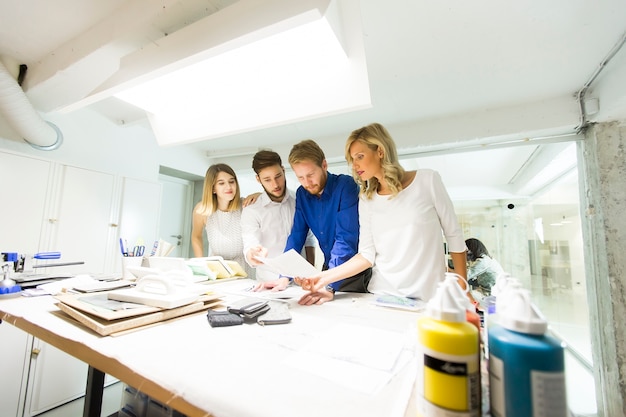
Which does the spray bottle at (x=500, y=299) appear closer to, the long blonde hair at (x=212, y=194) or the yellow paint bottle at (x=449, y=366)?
the yellow paint bottle at (x=449, y=366)

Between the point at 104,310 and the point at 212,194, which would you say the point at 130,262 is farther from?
the point at 212,194

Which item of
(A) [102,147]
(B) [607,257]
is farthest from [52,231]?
(B) [607,257]

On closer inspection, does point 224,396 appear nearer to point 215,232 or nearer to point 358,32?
point 358,32

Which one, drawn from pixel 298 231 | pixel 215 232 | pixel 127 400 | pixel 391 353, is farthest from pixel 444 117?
pixel 127 400

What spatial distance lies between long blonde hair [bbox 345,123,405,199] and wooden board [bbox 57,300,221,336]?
0.96 m

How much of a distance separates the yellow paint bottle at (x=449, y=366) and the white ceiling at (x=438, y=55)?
1085mm

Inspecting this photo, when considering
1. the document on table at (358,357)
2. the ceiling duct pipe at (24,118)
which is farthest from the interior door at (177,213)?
the document on table at (358,357)

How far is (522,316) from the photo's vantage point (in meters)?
0.34

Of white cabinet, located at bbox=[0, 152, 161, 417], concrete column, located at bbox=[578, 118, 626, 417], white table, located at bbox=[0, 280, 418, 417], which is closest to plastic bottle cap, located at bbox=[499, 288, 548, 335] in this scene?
white table, located at bbox=[0, 280, 418, 417]

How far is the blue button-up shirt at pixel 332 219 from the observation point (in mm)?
1388

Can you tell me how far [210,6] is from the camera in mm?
1187

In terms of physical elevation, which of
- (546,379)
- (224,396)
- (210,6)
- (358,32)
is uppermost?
(210,6)

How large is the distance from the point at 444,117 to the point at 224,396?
2724 millimetres

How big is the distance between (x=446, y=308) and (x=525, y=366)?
10 centimetres
